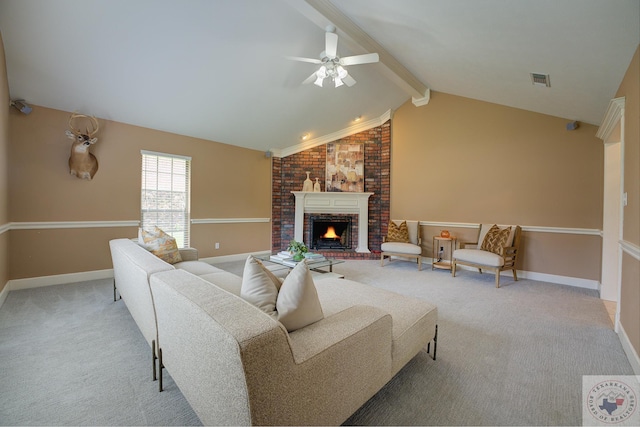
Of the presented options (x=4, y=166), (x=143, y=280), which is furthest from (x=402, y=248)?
(x=4, y=166)

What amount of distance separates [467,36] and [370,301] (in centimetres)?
296

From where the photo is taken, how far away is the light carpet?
154 centimetres

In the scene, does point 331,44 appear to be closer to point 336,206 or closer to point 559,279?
point 336,206

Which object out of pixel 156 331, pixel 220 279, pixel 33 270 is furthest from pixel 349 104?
pixel 33 270

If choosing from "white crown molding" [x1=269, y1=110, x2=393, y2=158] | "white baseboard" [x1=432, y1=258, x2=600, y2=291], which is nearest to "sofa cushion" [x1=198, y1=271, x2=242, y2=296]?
"white crown molding" [x1=269, y1=110, x2=393, y2=158]

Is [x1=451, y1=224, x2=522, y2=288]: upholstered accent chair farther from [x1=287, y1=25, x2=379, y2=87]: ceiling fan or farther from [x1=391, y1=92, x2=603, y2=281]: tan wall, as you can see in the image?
[x1=287, y1=25, x2=379, y2=87]: ceiling fan

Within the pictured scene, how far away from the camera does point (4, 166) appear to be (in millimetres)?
3180

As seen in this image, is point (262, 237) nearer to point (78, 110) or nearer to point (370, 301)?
point (78, 110)

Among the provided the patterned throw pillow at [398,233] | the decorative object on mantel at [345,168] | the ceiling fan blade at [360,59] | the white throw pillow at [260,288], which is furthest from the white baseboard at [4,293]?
the patterned throw pillow at [398,233]

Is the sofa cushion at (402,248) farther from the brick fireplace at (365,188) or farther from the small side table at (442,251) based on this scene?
the brick fireplace at (365,188)

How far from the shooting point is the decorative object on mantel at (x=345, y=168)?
632 cm

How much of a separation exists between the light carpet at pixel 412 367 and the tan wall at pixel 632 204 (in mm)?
290

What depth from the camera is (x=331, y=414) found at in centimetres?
123

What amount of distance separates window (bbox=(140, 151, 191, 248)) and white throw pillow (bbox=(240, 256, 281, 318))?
4.01 meters
